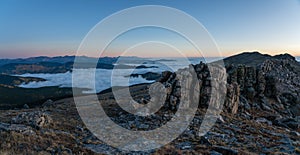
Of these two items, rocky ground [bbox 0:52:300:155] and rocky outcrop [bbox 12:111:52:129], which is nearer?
rocky ground [bbox 0:52:300:155]

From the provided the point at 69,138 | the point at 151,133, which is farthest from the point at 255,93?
the point at 69,138

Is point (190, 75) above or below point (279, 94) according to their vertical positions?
above

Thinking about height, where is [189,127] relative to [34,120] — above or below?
below

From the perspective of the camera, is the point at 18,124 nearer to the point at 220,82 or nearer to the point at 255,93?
the point at 220,82

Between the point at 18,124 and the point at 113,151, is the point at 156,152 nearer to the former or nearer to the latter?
the point at 113,151

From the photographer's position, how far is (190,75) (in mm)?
31203

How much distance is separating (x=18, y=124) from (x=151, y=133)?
10.8 meters

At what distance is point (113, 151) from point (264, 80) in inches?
1373

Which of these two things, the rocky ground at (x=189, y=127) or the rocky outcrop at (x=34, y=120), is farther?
the rocky outcrop at (x=34, y=120)

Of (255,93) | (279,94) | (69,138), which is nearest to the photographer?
(69,138)

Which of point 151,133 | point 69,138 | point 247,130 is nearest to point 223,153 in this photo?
point 151,133

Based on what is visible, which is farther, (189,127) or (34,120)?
(189,127)

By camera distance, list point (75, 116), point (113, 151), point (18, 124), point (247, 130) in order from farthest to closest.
Answer: point (75, 116) < point (247, 130) < point (18, 124) < point (113, 151)

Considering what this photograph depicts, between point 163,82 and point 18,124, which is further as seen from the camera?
point 163,82
